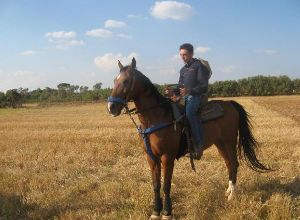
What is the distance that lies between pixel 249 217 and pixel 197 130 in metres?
1.66

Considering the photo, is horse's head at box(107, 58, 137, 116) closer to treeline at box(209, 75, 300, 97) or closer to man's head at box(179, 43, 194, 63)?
man's head at box(179, 43, 194, 63)

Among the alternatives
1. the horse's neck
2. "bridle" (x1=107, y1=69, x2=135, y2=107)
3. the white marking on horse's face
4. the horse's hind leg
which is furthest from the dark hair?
the white marking on horse's face

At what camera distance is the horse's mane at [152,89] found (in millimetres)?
5715

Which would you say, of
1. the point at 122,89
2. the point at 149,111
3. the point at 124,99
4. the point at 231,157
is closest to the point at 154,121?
the point at 149,111

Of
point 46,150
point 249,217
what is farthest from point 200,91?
point 46,150

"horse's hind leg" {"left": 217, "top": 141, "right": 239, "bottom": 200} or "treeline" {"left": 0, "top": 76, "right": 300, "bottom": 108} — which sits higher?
"treeline" {"left": 0, "top": 76, "right": 300, "bottom": 108}

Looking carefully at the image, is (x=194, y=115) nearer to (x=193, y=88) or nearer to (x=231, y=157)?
(x=193, y=88)

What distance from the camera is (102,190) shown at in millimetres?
7164

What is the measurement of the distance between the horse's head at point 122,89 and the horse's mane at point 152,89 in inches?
3.1

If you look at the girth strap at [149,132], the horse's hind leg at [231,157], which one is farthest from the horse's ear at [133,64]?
the horse's hind leg at [231,157]

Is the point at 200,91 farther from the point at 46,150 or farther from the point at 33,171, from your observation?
the point at 46,150

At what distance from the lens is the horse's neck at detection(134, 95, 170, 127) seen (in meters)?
5.88

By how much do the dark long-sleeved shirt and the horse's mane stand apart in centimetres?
47

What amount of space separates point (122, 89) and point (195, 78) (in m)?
1.50
